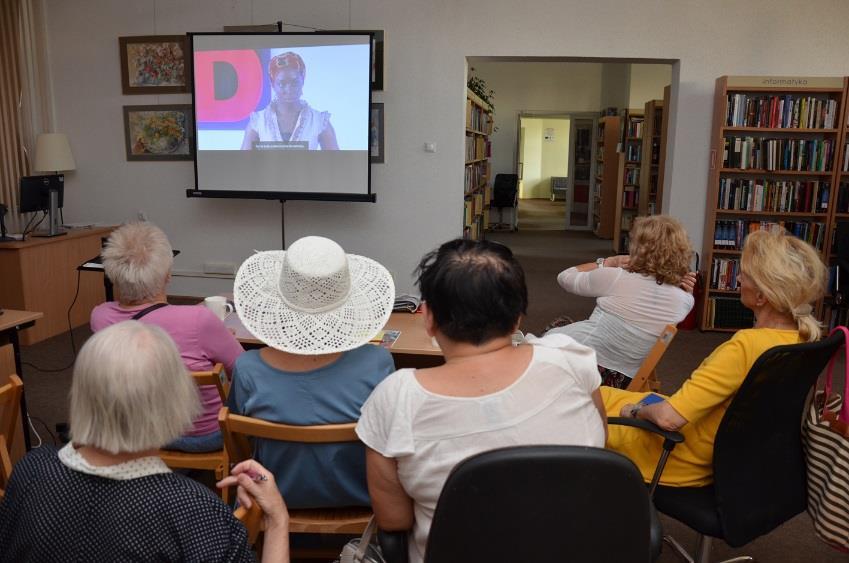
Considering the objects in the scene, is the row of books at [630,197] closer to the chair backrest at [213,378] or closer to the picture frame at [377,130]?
the picture frame at [377,130]

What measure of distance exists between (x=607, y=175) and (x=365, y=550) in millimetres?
10135

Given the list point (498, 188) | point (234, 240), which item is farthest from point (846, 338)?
point (498, 188)

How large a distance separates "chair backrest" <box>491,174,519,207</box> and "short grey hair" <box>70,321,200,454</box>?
37.3 ft

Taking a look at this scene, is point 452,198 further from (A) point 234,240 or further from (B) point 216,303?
(B) point 216,303

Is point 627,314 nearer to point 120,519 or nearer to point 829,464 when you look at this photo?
point 829,464

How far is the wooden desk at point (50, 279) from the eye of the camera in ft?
16.4

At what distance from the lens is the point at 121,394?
3.70 feet

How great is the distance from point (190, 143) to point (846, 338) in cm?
563

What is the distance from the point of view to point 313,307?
1895 millimetres

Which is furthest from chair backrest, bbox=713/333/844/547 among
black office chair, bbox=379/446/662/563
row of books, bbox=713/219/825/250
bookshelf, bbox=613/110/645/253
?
bookshelf, bbox=613/110/645/253

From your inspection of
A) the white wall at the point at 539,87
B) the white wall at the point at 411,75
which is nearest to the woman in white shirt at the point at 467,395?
the white wall at the point at 411,75

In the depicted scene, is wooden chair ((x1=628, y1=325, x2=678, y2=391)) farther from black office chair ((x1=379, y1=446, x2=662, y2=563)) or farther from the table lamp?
the table lamp

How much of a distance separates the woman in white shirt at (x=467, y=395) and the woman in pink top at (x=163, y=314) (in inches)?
43.3

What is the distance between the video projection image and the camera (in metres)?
5.43
